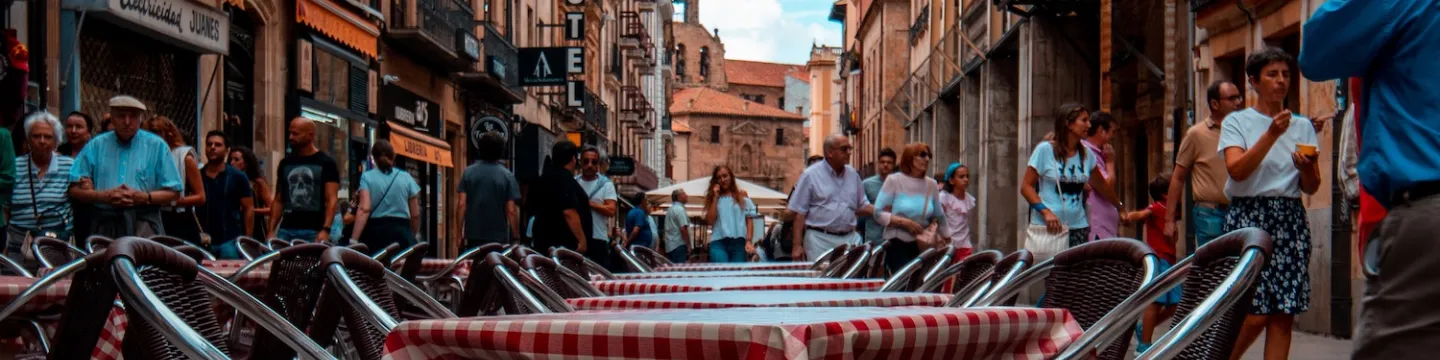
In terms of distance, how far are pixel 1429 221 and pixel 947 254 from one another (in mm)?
3066

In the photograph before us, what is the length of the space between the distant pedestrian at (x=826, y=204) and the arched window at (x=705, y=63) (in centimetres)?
10917

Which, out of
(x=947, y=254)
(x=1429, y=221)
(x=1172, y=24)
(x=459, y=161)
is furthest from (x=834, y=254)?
(x=459, y=161)

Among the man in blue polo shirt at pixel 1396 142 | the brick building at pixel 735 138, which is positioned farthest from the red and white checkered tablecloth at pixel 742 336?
the brick building at pixel 735 138

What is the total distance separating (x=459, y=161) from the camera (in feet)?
95.3

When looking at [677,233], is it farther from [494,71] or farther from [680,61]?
[680,61]

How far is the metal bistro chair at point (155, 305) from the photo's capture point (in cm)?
Answer: 306

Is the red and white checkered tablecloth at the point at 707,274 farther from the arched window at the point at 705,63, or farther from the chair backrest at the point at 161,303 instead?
the arched window at the point at 705,63

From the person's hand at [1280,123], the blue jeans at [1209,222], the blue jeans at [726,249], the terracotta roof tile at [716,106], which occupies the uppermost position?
the terracotta roof tile at [716,106]

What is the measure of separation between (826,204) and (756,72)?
117 meters

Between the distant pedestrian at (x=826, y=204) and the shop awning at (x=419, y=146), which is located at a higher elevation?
the shop awning at (x=419, y=146)

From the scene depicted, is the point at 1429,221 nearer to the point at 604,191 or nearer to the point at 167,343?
the point at 167,343

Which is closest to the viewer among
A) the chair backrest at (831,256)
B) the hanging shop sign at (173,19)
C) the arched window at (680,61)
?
the chair backrest at (831,256)

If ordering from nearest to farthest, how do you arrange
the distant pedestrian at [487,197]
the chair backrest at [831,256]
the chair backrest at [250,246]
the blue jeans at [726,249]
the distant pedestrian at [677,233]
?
the chair backrest at [250,246]
the chair backrest at [831,256]
the distant pedestrian at [487,197]
the blue jeans at [726,249]
the distant pedestrian at [677,233]

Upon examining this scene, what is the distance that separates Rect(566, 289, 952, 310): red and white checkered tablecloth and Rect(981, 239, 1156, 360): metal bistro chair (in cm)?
27
